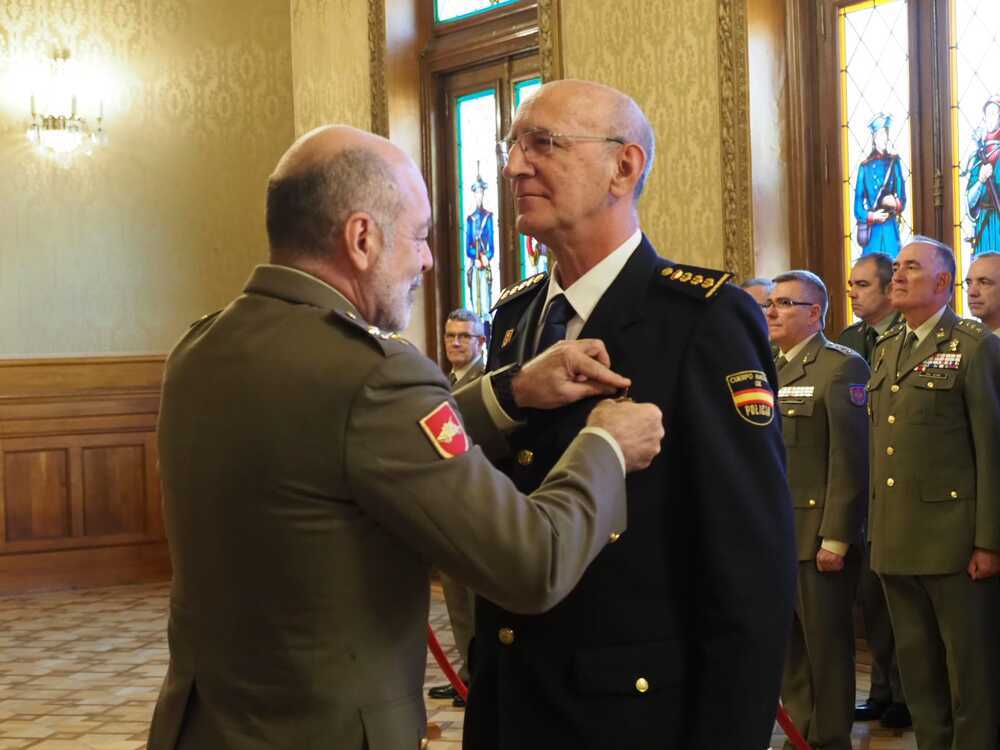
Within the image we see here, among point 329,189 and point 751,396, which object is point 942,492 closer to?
point 751,396

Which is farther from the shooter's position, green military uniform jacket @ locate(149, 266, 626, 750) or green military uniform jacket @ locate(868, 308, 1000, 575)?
green military uniform jacket @ locate(868, 308, 1000, 575)

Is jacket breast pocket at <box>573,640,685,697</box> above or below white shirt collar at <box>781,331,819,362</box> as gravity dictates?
below

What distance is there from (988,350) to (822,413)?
0.64 metres

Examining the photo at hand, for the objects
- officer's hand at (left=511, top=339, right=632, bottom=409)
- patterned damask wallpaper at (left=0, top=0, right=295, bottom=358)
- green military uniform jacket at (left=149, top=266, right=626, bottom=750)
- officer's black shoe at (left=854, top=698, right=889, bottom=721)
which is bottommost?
officer's black shoe at (left=854, top=698, right=889, bottom=721)

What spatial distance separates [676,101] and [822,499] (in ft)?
7.72

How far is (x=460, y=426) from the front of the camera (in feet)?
4.99

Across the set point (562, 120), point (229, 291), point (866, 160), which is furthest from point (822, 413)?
point (229, 291)

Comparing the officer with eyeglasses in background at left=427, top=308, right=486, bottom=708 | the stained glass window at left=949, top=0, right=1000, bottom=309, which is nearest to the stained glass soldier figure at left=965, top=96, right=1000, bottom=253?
the stained glass window at left=949, top=0, right=1000, bottom=309

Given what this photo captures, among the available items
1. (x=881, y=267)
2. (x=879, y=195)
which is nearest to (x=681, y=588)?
(x=881, y=267)

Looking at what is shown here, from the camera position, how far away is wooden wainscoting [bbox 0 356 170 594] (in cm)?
819

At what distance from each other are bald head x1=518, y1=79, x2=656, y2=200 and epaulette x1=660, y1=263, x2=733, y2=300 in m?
0.16

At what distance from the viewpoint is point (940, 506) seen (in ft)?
13.1

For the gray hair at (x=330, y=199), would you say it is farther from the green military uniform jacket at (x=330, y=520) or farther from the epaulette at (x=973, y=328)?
the epaulette at (x=973, y=328)

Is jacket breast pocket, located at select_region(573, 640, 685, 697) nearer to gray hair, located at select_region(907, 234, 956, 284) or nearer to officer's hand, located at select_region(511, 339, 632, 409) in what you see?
officer's hand, located at select_region(511, 339, 632, 409)
